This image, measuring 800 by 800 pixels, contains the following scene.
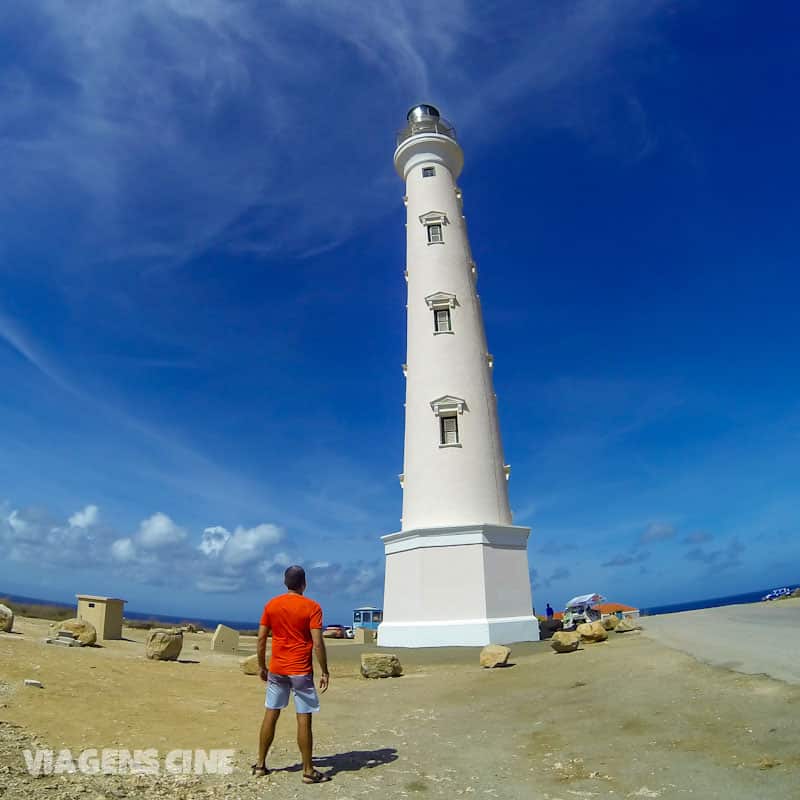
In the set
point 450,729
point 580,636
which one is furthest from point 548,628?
point 450,729

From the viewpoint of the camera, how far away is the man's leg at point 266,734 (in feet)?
18.2

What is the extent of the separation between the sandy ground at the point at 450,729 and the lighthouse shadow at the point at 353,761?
28 mm

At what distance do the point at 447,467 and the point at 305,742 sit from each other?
15.7 metres

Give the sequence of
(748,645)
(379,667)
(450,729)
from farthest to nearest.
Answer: (379,667) < (748,645) < (450,729)

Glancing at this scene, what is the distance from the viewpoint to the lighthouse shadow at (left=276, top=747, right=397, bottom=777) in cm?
583

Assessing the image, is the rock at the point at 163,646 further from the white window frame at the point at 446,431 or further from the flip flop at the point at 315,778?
the white window frame at the point at 446,431

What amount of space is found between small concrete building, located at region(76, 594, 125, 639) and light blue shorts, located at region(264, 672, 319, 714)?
12.9 meters

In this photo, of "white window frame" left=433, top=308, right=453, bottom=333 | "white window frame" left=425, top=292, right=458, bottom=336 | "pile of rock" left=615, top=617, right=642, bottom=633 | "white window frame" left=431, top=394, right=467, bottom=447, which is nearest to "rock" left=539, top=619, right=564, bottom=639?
"pile of rock" left=615, top=617, right=642, bottom=633

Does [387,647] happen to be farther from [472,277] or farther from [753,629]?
[472,277]

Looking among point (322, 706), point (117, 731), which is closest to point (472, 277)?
point (322, 706)

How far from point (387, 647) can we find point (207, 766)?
14946mm

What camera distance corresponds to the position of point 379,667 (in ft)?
43.1

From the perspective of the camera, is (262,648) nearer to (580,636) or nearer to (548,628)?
(580,636)

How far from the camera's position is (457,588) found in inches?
754
